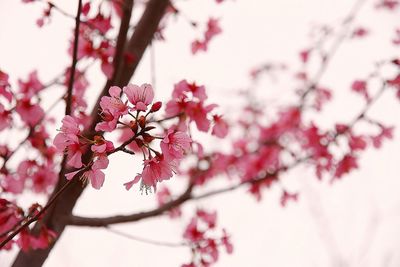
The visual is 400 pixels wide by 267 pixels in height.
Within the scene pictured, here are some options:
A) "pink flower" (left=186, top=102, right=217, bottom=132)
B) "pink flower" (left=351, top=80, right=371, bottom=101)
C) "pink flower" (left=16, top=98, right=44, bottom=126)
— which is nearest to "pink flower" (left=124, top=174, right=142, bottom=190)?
"pink flower" (left=186, top=102, right=217, bottom=132)

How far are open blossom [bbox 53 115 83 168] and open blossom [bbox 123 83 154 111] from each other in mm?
252

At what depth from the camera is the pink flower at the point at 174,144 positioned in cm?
146

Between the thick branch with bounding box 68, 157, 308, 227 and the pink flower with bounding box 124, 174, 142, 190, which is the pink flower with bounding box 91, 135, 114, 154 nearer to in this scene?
the pink flower with bounding box 124, 174, 142, 190

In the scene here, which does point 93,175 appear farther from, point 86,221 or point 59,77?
point 59,77

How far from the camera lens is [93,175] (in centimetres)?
147

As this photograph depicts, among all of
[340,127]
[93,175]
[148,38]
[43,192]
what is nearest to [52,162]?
[43,192]

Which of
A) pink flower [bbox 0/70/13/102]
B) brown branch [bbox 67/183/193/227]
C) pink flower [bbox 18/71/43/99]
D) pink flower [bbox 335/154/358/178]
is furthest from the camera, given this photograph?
pink flower [bbox 335/154/358/178]

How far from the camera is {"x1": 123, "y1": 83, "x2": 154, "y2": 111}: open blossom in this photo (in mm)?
1429

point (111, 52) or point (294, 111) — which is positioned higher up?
point (294, 111)

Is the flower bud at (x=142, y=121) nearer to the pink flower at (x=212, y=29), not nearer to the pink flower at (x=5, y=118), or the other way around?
the pink flower at (x=5, y=118)

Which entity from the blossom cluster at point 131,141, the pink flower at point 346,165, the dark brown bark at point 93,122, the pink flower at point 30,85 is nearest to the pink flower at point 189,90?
the dark brown bark at point 93,122

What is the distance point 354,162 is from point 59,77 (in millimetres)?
2717

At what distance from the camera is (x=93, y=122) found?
7.53 ft

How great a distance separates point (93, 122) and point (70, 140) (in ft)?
2.63
